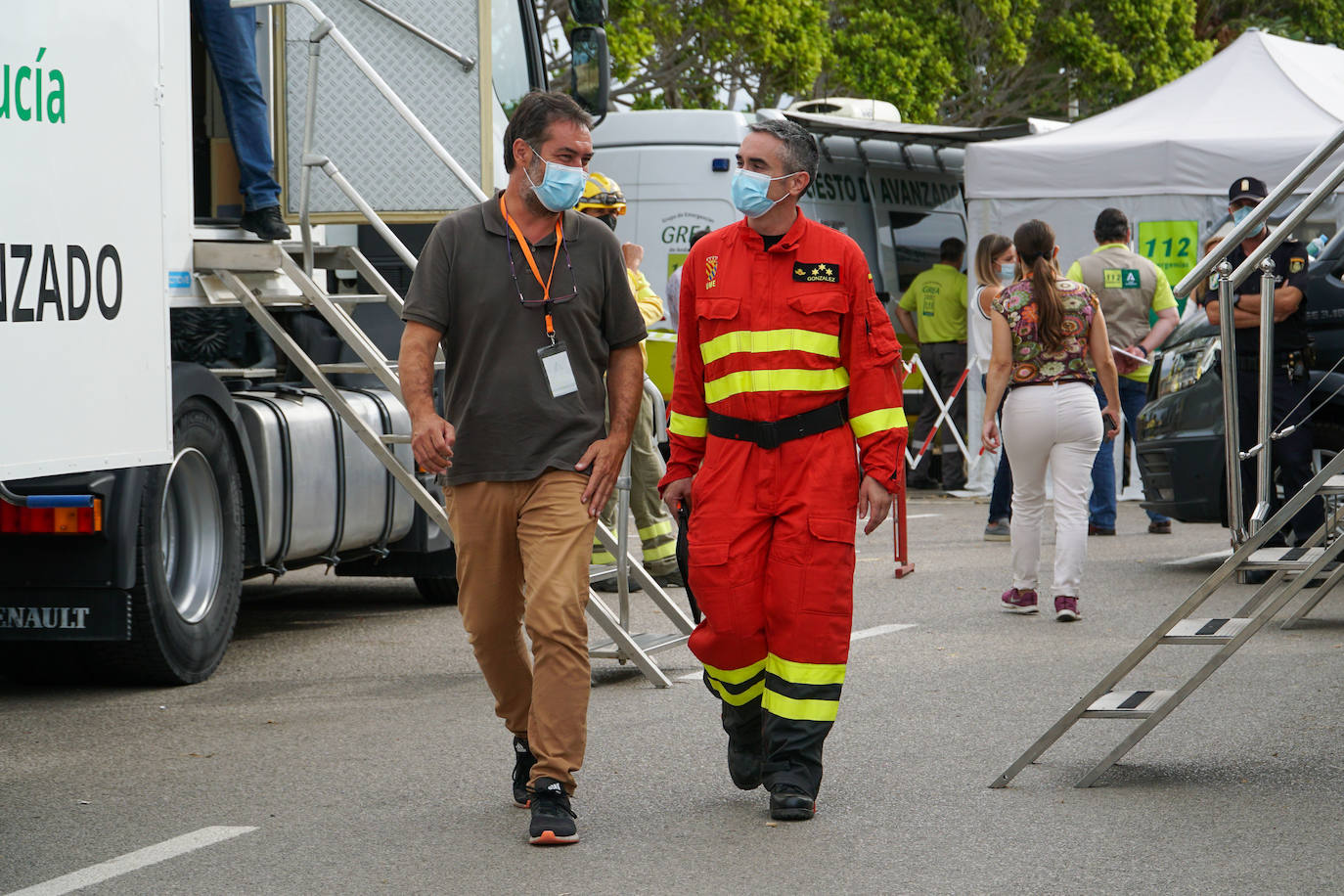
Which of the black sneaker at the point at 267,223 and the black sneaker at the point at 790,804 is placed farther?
the black sneaker at the point at 267,223

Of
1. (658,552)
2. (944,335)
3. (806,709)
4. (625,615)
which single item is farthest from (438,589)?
(944,335)

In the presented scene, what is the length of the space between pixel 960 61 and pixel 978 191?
55.8ft

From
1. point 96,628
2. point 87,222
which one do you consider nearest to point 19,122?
point 87,222

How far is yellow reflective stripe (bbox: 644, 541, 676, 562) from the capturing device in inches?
368

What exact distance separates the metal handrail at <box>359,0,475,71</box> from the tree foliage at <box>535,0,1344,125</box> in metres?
13.4

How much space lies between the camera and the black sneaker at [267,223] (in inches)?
300

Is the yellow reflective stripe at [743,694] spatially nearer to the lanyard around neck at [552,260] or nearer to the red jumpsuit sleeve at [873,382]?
the red jumpsuit sleeve at [873,382]

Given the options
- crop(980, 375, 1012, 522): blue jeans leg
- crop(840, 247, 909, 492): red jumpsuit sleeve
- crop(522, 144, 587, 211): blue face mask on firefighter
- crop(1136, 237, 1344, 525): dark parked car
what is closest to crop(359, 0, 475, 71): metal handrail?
crop(522, 144, 587, 211): blue face mask on firefighter

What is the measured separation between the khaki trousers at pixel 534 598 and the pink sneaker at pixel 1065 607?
157 inches

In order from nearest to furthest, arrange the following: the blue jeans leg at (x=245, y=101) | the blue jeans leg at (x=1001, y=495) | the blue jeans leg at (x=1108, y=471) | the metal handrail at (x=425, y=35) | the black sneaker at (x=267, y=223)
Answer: the blue jeans leg at (x=245, y=101), the black sneaker at (x=267, y=223), the metal handrail at (x=425, y=35), the blue jeans leg at (x=1001, y=495), the blue jeans leg at (x=1108, y=471)

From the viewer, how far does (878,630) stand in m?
8.60

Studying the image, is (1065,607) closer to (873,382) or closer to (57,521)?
(873,382)

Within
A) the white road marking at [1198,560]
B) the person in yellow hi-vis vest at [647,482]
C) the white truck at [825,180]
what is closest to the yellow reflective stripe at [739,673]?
the person in yellow hi-vis vest at [647,482]

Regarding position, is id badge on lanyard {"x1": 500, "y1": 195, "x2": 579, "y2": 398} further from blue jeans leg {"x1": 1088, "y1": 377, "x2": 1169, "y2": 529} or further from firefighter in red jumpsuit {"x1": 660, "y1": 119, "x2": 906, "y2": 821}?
blue jeans leg {"x1": 1088, "y1": 377, "x2": 1169, "y2": 529}
